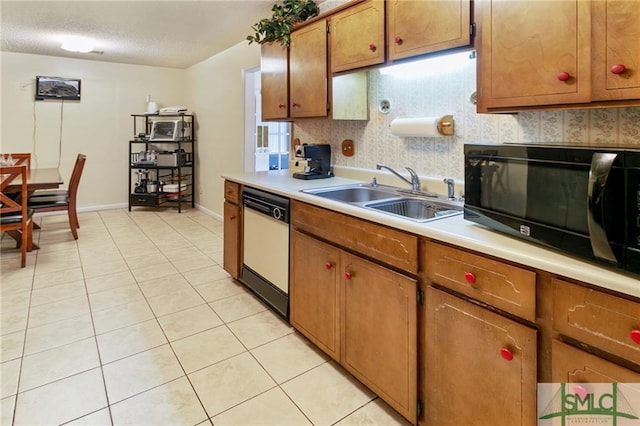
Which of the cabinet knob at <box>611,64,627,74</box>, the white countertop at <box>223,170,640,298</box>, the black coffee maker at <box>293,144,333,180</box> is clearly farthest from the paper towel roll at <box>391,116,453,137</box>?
the cabinet knob at <box>611,64,627,74</box>

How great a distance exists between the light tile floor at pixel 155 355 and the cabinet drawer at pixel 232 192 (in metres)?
0.70

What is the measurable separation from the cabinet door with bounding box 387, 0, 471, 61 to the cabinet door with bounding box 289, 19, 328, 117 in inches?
24.0

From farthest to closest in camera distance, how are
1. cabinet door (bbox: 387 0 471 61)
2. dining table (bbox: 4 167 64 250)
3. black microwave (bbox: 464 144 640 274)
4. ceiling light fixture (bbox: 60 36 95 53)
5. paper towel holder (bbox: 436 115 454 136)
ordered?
ceiling light fixture (bbox: 60 36 95 53) < dining table (bbox: 4 167 64 250) < paper towel holder (bbox: 436 115 454 136) < cabinet door (bbox: 387 0 471 61) < black microwave (bbox: 464 144 640 274)

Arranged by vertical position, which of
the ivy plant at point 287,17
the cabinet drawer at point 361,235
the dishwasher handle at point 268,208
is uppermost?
the ivy plant at point 287,17

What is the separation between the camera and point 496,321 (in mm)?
1144

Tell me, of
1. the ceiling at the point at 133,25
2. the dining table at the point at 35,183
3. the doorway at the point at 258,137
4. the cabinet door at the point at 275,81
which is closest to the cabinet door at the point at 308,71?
the cabinet door at the point at 275,81

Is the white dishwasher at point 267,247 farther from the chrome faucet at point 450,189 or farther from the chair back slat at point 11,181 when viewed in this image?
the chair back slat at point 11,181

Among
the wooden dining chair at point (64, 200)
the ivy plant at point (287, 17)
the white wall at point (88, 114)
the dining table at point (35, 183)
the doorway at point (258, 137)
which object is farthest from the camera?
the white wall at point (88, 114)

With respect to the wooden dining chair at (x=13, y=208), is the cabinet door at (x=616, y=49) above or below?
above

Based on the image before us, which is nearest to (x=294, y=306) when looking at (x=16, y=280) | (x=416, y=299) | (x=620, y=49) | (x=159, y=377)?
(x=159, y=377)

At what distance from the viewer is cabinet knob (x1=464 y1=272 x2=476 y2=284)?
1.19m

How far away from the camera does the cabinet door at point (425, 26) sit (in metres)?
1.53

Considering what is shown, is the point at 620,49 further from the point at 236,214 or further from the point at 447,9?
the point at 236,214

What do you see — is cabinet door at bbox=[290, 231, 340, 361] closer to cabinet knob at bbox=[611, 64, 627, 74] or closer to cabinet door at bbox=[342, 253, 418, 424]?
cabinet door at bbox=[342, 253, 418, 424]
